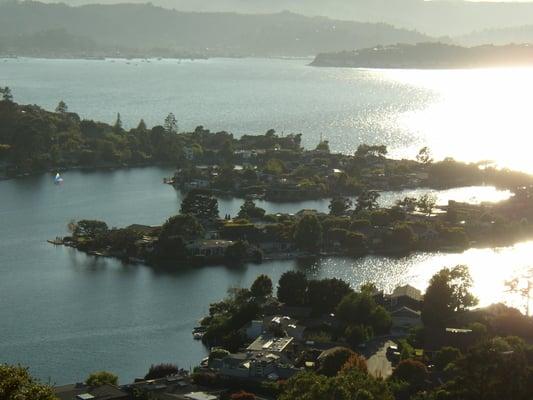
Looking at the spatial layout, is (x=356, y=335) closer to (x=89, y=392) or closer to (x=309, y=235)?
(x=89, y=392)

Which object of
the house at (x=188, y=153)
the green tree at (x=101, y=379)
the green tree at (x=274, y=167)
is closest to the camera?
the green tree at (x=101, y=379)

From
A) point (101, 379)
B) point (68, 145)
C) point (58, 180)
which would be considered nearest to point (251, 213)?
point (58, 180)

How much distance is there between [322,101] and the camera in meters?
42.0

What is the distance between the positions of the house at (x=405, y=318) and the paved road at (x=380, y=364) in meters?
0.65

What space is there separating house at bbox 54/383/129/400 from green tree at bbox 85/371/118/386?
0.06 metres

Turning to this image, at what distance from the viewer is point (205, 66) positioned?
71000mm

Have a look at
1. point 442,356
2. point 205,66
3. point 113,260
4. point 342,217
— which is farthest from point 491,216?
point 205,66

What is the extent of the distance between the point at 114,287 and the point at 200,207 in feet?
10.8

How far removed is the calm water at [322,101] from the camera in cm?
2902

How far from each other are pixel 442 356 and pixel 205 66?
62.7m

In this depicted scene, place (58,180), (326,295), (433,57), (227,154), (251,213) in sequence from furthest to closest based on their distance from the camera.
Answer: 1. (433,57)
2. (227,154)
3. (58,180)
4. (251,213)
5. (326,295)

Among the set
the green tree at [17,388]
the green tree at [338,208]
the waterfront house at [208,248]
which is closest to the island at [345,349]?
the green tree at [17,388]

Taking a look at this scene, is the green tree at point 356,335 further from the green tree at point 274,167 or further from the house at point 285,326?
the green tree at point 274,167

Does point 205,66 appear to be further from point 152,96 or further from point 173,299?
point 173,299
